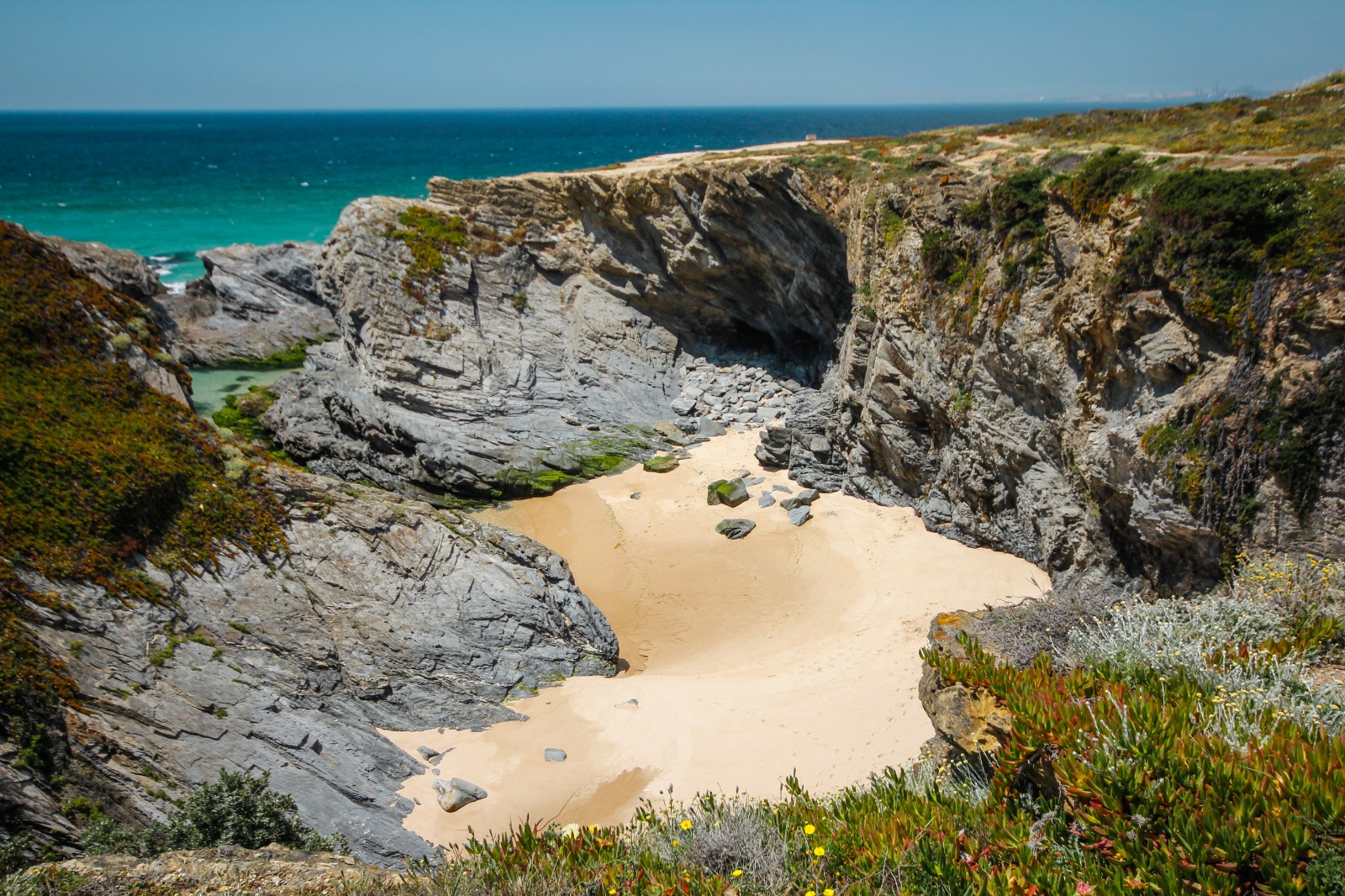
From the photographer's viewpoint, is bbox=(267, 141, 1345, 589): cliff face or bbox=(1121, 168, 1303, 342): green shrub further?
bbox=(267, 141, 1345, 589): cliff face

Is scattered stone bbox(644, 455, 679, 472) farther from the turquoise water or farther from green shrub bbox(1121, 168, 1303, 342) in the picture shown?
the turquoise water

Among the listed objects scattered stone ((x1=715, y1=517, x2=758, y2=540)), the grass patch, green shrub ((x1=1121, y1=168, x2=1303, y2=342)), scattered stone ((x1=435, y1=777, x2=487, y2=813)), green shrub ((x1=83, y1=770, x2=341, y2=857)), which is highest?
the grass patch

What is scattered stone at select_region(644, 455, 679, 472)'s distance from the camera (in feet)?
81.7

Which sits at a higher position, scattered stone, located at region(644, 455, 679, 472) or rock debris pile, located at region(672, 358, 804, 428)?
rock debris pile, located at region(672, 358, 804, 428)

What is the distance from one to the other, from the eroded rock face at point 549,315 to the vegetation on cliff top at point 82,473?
375 inches

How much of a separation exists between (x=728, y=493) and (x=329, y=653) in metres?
12.1

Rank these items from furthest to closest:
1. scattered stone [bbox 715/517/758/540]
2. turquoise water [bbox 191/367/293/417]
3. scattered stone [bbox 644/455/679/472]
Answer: turquoise water [bbox 191/367/293/417], scattered stone [bbox 644/455/679/472], scattered stone [bbox 715/517/758/540]

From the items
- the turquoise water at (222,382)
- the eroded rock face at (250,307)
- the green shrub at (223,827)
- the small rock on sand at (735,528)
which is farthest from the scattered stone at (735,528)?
the eroded rock face at (250,307)

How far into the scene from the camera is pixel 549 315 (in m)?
30.0

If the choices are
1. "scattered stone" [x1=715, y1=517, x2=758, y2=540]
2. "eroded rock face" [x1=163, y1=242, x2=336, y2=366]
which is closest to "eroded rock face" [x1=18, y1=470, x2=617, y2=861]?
"scattered stone" [x1=715, y1=517, x2=758, y2=540]

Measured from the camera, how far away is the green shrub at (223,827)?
8594 mm

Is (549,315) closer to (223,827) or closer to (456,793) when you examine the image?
(456,793)

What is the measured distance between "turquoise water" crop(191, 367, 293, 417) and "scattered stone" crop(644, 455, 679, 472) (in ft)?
56.4

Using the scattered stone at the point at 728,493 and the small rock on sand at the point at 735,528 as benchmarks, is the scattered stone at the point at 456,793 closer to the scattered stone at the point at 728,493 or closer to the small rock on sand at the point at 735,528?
the small rock on sand at the point at 735,528
